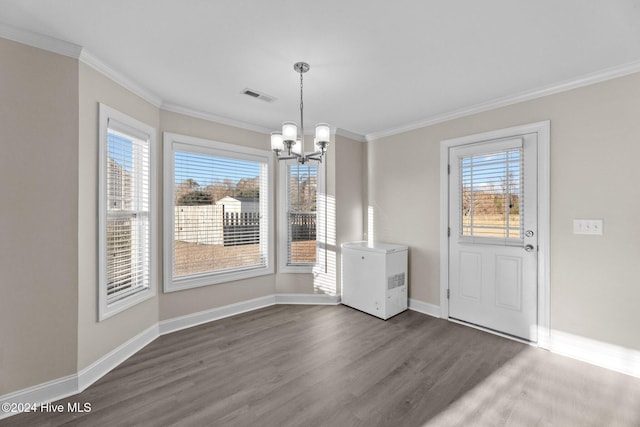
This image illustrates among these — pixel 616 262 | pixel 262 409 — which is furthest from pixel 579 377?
pixel 262 409

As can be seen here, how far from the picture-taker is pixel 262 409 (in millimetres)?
1942

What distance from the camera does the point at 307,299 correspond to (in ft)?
13.4

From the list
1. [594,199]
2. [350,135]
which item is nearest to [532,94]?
[594,199]

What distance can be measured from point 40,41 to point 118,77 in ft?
1.77

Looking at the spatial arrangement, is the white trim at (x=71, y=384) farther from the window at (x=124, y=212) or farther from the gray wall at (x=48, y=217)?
the window at (x=124, y=212)

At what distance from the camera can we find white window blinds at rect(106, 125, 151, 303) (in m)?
2.50

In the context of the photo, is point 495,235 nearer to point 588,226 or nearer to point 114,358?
point 588,226

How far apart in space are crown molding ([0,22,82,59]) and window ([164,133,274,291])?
45.2 inches

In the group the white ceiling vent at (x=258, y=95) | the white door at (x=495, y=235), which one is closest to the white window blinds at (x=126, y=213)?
the white ceiling vent at (x=258, y=95)

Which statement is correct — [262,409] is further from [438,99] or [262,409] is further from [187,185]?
[438,99]

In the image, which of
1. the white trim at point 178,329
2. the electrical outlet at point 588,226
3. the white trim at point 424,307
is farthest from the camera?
the white trim at point 424,307

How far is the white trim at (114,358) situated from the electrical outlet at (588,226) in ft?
13.9

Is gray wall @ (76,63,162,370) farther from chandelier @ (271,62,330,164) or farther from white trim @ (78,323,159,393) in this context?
chandelier @ (271,62,330,164)

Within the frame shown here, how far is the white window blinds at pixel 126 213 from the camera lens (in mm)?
2496
